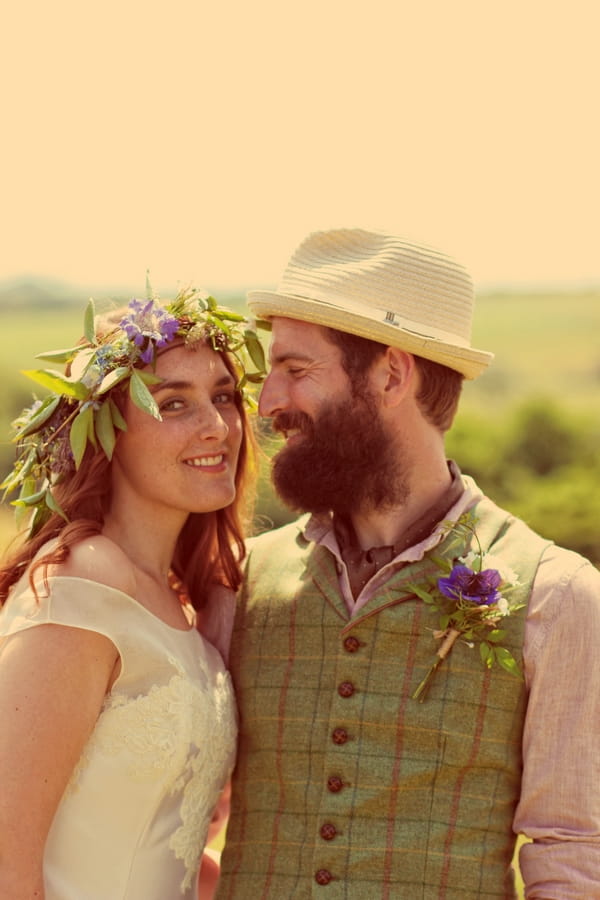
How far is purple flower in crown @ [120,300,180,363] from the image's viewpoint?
3174 millimetres

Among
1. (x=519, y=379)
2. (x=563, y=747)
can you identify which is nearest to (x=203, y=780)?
(x=563, y=747)

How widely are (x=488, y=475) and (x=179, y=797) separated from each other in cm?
923

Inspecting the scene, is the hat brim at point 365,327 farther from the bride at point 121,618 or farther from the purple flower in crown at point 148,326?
the purple flower in crown at point 148,326

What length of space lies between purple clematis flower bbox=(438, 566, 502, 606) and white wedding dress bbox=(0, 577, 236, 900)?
730 mm

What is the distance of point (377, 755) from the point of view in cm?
298

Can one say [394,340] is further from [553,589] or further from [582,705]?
[582,705]

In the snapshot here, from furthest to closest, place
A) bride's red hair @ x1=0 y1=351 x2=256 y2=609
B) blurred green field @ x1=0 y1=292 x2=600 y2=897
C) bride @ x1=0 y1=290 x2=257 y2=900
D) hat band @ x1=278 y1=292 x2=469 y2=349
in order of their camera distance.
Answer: blurred green field @ x1=0 y1=292 x2=600 y2=897
hat band @ x1=278 y1=292 x2=469 y2=349
bride's red hair @ x1=0 y1=351 x2=256 y2=609
bride @ x1=0 y1=290 x2=257 y2=900

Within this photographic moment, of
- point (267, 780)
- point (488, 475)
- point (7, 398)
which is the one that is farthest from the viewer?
point (7, 398)

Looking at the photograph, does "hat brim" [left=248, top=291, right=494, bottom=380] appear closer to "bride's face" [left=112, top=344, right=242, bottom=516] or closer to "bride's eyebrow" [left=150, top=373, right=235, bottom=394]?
"bride's face" [left=112, top=344, right=242, bottom=516]

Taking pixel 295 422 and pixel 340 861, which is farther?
pixel 295 422

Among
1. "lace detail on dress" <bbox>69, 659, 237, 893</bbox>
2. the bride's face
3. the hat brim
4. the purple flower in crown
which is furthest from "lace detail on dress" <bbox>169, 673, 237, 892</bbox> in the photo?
Result: the hat brim

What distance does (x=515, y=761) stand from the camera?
295 centimetres

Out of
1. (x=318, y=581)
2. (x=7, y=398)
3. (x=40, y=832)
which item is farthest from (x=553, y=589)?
(x=7, y=398)

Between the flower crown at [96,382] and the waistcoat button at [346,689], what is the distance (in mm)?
873
